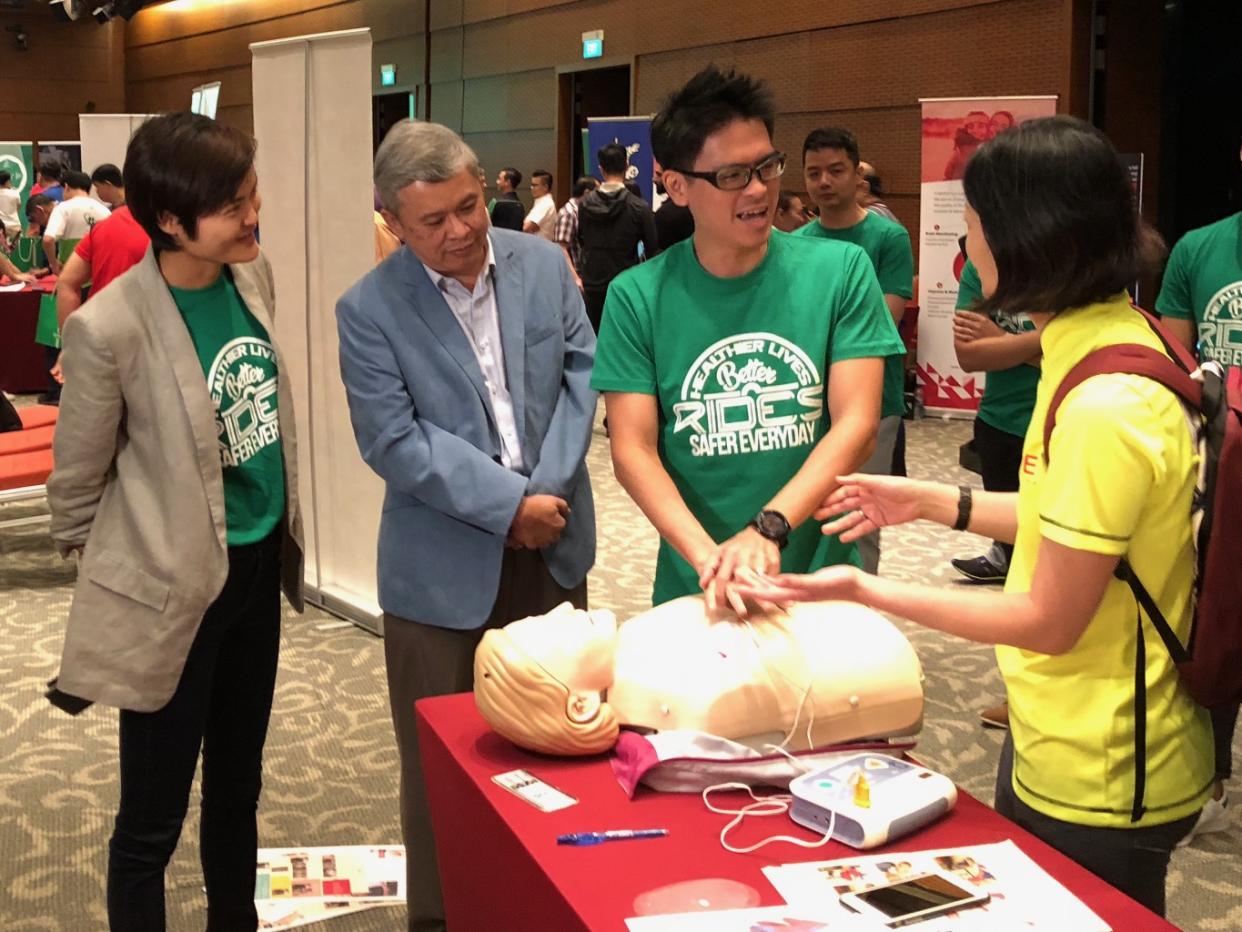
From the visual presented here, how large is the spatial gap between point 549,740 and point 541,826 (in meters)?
0.16

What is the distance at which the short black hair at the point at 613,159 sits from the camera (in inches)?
335

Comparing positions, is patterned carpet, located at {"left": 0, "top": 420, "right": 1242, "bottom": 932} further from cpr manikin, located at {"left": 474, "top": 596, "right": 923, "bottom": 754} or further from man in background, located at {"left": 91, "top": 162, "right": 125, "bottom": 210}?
man in background, located at {"left": 91, "top": 162, "right": 125, "bottom": 210}

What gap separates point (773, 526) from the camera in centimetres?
190

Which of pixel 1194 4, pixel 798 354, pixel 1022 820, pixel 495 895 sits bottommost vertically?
pixel 495 895

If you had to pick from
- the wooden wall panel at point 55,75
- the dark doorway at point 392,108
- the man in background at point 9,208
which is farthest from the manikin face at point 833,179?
the wooden wall panel at point 55,75

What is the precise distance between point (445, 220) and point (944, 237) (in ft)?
21.7

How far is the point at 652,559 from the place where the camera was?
18.4 ft

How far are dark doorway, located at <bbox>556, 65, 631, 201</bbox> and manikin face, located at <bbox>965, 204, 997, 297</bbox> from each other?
452 inches

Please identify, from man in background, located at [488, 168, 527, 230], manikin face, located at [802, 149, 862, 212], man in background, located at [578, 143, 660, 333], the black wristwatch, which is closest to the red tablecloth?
man in background, located at [578, 143, 660, 333]

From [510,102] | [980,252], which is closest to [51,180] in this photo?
[510,102]

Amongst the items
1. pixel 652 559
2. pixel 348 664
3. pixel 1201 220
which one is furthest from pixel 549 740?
pixel 1201 220

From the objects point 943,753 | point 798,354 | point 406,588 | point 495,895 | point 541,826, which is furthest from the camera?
point 943,753

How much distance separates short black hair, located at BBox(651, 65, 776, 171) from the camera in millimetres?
2033

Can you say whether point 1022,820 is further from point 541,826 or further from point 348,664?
point 348,664
